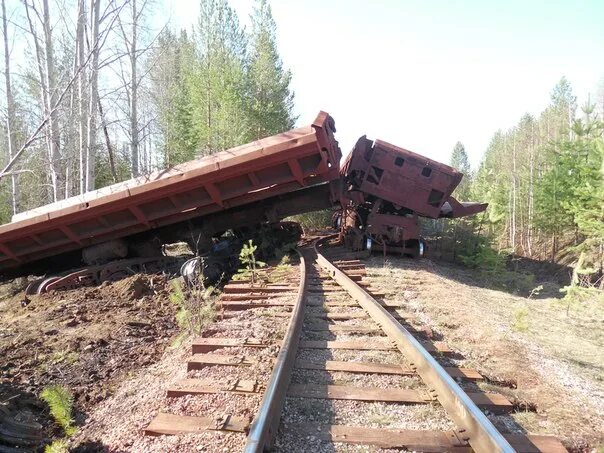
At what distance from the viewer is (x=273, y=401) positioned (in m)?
2.54

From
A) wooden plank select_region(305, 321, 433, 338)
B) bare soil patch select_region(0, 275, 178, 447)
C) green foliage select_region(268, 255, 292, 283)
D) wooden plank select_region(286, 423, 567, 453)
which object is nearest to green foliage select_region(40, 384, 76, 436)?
bare soil patch select_region(0, 275, 178, 447)

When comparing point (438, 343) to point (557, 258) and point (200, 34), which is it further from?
point (200, 34)

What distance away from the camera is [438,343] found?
4.15 m

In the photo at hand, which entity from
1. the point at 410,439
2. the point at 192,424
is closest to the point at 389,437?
the point at 410,439

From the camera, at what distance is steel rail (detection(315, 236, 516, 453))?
219cm

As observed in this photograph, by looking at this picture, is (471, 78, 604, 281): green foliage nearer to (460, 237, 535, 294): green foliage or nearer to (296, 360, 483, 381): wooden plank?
(460, 237, 535, 294): green foliage

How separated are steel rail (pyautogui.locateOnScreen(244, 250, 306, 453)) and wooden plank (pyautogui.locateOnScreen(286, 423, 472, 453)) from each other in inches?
6.6

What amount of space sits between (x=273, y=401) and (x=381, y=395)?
83cm

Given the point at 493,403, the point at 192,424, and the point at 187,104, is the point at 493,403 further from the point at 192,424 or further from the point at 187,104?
the point at 187,104

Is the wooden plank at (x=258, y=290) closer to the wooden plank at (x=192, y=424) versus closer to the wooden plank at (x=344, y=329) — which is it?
the wooden plank at (x=344, y=329)

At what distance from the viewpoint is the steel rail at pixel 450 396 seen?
219 cm

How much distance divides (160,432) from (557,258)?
20.0 metres

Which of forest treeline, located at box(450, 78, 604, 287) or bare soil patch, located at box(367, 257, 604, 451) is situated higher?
forest treeline, located at box(450, 78, 604, 287)

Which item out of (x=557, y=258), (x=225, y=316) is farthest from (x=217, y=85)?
(x=225, y=316)
